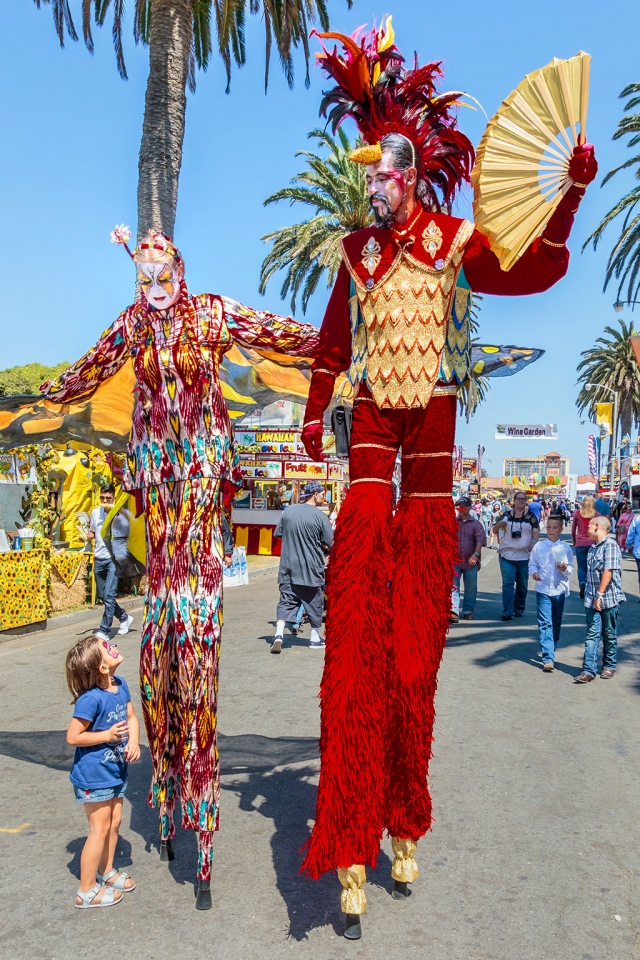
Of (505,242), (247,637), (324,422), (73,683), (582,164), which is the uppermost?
(582,164)

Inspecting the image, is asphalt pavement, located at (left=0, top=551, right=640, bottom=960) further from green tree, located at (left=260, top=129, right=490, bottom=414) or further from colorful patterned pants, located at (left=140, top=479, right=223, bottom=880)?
green tree, located at (left=260, top=129, right=490, bottom=414)

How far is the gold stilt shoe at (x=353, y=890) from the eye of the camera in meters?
2.77

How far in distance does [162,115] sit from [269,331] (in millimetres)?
8314

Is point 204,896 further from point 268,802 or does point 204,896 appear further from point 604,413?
point 604,413

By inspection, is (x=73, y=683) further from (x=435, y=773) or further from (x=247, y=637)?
(x=247, y=637)

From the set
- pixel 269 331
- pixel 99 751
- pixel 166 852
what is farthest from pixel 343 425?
pixel 166 852

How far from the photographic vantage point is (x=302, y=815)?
151 inches

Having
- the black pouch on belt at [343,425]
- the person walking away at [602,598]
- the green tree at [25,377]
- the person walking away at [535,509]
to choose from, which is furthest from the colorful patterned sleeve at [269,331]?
the green tree at [25,377]

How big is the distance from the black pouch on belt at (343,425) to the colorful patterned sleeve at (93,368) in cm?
97

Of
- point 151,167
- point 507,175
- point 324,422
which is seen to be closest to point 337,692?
point 324,422

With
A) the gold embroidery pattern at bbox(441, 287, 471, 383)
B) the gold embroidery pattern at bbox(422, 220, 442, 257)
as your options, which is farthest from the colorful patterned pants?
the gold embroidery pattern at bbox(422, 220, 442, 257)

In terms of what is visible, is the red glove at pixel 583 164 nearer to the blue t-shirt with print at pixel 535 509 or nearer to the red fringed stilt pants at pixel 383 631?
the red fringed stilt pants at pixel 383 631

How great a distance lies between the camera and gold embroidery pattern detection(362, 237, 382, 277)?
3.10 metres

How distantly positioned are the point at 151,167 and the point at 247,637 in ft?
19.9
